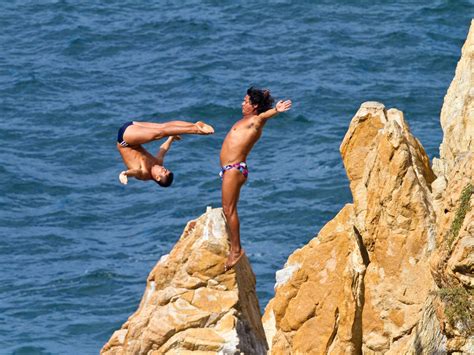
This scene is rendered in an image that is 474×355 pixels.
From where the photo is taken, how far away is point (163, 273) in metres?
32.2

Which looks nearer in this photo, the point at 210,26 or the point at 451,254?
the point at 451,254

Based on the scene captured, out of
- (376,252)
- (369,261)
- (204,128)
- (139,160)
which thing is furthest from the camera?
(369,261)

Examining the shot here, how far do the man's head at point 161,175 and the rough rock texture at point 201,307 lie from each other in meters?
1.58

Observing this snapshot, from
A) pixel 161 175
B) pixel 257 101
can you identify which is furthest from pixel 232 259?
pixel 257 101

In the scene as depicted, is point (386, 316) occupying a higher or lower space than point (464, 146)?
lower

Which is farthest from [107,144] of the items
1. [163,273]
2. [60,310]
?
[163,273]

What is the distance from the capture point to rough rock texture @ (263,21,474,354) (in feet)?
102

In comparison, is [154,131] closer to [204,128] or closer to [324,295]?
[204,128]

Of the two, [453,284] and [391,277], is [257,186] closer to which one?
[391,277]

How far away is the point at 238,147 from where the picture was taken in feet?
100.0

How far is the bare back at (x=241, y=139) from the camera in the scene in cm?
3045

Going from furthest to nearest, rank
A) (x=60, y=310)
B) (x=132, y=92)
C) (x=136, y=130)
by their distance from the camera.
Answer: (x=132, y=92), (x=60, y=310), (x=136, y=130)

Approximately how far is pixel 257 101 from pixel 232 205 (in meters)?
2.22

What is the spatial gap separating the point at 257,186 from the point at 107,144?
32.6ft
